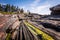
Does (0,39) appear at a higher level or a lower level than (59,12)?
lower

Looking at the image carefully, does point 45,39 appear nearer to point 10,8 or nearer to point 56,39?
point 56,39

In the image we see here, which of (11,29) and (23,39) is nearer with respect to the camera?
(23,39)

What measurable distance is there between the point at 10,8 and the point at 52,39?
110489 mm

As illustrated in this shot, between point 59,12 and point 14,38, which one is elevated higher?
point 59,12

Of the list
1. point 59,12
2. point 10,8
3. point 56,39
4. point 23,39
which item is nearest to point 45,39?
point 56,39

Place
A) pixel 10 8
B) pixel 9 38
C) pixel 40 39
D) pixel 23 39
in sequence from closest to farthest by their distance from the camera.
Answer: pixel 40 39 → pixel 23 39 → pixel 9 38 → pixel 10 8

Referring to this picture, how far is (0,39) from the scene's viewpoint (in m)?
7.35

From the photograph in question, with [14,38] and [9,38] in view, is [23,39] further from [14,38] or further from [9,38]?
A: [9,38]

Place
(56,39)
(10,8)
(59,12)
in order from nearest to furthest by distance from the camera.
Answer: (56,39), (59,12), (10,8)

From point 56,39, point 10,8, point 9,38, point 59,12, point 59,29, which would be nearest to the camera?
point 56,39

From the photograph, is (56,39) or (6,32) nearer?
(56,39)

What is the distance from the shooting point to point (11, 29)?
9.86m

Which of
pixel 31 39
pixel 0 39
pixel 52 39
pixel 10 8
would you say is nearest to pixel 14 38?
pixel 0 39

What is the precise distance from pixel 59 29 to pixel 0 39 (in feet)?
18.0
